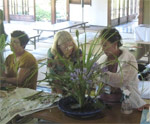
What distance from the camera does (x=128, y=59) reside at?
214 centimetres

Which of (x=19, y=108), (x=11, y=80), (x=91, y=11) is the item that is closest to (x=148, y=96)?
(x=11, y=80)

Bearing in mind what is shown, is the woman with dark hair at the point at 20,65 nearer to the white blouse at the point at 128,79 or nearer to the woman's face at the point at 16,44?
the woman's face at the point at 16,44

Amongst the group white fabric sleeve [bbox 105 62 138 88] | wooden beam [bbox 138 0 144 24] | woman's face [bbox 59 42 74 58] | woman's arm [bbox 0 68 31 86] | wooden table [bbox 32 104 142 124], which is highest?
wooden beam [bbox 138 0 144 24]

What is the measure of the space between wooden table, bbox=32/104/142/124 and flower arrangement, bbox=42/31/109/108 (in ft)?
0.32

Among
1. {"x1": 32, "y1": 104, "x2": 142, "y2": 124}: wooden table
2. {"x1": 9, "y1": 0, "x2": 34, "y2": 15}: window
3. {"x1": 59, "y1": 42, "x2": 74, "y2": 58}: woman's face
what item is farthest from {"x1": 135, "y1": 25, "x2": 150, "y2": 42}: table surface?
{"x1": 9, "y1": 0, "x2": 34, "y2": 15}: window

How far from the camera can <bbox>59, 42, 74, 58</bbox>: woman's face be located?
2.69 meters

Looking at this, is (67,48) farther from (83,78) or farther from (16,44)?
(83,78)

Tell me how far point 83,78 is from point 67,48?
3.55 feet

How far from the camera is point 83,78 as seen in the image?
165 cm

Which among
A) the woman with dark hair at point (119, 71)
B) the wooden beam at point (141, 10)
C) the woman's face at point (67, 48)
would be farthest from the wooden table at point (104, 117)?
the wooden beam at point (141, 10)

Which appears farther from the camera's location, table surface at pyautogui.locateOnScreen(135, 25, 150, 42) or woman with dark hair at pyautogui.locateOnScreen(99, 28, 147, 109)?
table surface at pyautogui.locateOnScreen(135, 25, 150, 42)

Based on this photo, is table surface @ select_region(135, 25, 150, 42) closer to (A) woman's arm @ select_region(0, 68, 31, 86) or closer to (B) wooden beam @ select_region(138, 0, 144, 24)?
(B) wooden beam @ select_region(138, 0, 144, 24)

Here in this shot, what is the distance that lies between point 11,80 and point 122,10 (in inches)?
382

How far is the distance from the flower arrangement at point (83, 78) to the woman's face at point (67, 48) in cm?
92
